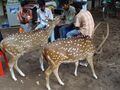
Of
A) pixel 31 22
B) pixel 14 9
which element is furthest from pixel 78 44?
pixel 14 9

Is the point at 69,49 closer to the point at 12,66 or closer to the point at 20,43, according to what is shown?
the point at 20,43

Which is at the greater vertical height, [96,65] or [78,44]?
[78,44]

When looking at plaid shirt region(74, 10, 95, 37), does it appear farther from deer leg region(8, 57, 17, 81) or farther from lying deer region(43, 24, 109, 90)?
deer leg region(8, 57, 17, 81)

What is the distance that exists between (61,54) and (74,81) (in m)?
0.73

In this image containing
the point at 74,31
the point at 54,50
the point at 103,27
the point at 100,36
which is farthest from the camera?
the point at 103,27

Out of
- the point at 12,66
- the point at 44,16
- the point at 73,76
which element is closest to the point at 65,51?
the point at 73,76

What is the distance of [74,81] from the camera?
4.28 m

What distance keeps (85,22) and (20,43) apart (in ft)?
4.38

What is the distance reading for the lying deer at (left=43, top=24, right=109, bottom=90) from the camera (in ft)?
12.5

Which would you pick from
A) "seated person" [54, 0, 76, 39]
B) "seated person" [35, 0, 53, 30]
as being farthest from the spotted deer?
"seated person" [54, 0, 76, 39]

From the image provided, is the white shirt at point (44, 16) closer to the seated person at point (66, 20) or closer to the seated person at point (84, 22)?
the seated person at point (66, 20)

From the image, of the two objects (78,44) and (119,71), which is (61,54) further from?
(119,71)

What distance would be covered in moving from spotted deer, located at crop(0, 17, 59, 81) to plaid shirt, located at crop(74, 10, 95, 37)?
2.01 feet

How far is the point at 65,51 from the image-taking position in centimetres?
390
